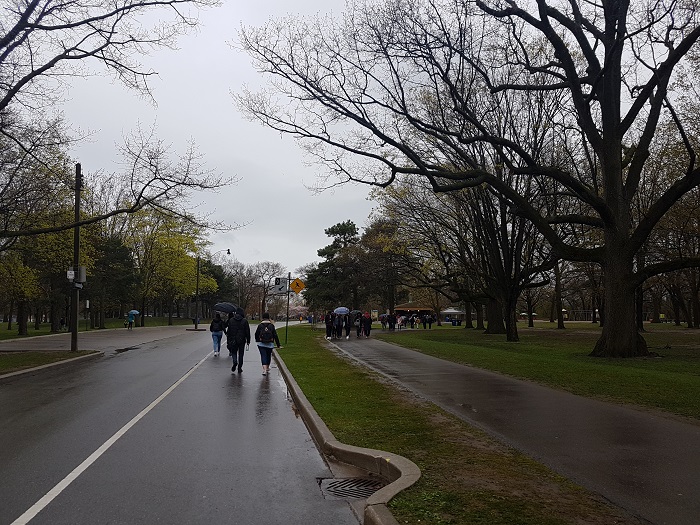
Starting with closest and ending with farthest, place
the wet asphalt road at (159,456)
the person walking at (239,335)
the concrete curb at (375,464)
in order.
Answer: the concrete curb at (375,464) < the wet asphalt road at (159,456) < the person walking at (239,335)

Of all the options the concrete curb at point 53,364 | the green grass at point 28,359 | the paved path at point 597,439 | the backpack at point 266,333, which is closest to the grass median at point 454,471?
the paved path at point 597,439

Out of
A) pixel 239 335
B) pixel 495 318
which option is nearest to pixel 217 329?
pixel 239 335

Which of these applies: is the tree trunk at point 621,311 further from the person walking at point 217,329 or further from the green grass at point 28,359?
the green grass at point 28,359

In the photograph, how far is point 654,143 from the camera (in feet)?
106

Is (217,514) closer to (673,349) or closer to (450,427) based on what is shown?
(450,427)

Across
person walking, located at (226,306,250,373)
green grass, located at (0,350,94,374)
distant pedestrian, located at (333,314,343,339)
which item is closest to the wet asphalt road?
person walking, located at (226,306,250,373)

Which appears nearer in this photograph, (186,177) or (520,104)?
→ (186,177)

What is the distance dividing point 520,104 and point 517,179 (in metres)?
3.74

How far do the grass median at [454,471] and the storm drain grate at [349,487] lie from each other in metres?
0.56

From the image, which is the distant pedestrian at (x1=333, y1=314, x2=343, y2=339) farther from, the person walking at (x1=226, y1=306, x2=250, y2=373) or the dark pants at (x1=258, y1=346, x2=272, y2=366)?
the dark pants at (x1=258, y1=346, x2=272, y2=366)

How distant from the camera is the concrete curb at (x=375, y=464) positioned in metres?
4.86

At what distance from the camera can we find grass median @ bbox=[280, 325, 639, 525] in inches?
187

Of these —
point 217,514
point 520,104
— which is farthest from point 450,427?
point 520,104

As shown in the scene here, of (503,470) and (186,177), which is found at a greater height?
(186,177)
